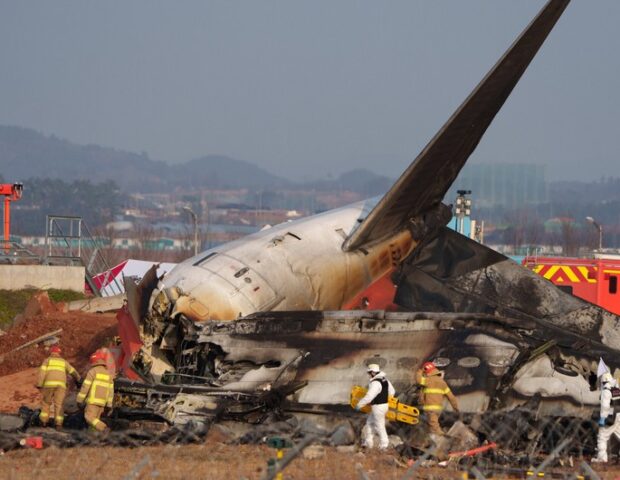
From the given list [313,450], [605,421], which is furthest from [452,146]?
[313,450]

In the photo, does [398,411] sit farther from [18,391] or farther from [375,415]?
[18,391]

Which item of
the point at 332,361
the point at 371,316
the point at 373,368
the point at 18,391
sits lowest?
the point at 18,391

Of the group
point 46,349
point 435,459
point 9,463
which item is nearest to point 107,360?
point 9,463

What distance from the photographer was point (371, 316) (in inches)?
795

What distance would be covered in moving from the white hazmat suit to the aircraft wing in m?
7.14

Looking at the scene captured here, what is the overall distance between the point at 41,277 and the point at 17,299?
212cm

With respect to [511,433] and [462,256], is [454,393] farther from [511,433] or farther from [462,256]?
[462,256]

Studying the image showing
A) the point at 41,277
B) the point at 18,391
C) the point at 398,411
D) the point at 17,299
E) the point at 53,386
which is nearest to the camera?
the point at 398,411

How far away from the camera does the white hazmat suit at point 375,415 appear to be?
705 inches

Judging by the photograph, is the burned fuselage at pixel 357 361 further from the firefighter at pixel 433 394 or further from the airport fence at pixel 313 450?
the firefighter at pixel 433 394

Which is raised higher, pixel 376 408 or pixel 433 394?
pixel 433 394

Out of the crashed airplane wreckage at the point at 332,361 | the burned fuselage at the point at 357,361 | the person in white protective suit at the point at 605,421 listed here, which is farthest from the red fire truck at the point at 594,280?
the person in white protective suit at the point at 605,421

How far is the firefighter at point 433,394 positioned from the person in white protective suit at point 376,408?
65 cm

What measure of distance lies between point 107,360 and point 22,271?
25.8m
